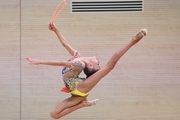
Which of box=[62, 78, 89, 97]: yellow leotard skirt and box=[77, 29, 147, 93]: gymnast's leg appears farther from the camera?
box=[62, 78, 89, 97]: yellow leotard skirt

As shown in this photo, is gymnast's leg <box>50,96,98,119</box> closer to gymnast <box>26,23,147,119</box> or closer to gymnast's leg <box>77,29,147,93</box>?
gymnast <box>26,23,147,119</box>

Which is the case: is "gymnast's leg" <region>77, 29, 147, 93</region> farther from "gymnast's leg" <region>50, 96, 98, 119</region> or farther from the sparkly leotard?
"gymnast's leg" <region>50, 96, 98, 119</region>

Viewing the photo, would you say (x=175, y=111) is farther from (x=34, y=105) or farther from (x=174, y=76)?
(x=34, y=105)

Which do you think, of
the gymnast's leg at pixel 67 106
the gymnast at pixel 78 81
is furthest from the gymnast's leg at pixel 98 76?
the gymnast's leg at pixel 67 106

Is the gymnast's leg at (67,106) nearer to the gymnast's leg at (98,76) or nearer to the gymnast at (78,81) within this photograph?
the gymnast at (78,81)

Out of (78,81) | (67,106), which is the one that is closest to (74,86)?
(78,81)

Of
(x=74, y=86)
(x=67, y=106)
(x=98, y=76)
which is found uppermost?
(x=98, y=76)

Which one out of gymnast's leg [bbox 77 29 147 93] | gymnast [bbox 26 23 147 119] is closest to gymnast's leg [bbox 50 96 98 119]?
gymnast [bbox 26 23 147 119]

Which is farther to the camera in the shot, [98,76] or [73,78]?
[73,78]

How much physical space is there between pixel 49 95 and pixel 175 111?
85.7 inches

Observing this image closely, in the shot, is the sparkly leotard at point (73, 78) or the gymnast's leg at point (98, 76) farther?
the sparkly leotard at point (73, 78)

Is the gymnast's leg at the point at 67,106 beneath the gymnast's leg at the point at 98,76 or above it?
beneath

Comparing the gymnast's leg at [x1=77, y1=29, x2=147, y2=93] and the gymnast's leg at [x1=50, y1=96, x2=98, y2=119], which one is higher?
the gymnast's leg at [x1=77, y1=29, x2=147, y2=93]

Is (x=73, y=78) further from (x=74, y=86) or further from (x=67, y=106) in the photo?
(x=67, y=106)
